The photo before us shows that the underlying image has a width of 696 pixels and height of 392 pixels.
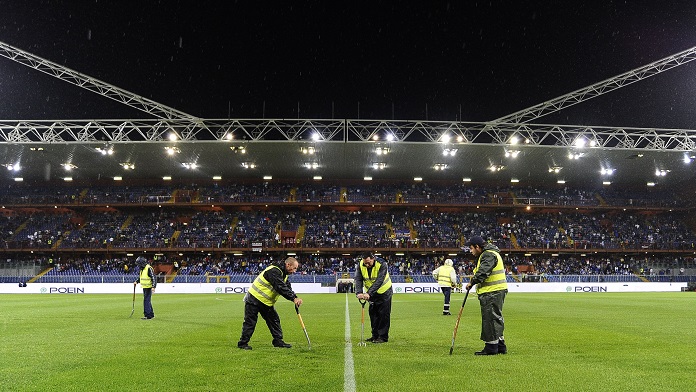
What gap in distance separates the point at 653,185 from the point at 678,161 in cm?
1183

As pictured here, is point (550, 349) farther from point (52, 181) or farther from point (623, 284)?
point (52, 181)

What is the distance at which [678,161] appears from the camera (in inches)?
1976

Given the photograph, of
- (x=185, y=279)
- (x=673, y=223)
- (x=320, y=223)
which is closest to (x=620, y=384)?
(x=185, y=279)

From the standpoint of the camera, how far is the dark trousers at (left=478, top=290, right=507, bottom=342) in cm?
884

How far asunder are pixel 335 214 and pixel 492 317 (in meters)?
49.9

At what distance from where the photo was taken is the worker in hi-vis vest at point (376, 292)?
1079 cm

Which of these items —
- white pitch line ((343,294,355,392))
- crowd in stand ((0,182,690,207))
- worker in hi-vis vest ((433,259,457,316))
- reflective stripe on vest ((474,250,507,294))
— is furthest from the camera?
crowd in stand ((0,182,690,207))

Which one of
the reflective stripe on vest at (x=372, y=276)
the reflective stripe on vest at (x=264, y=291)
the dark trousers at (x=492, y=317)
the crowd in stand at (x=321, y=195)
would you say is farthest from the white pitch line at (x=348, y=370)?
the crowd in stand at (x=321, y=195)

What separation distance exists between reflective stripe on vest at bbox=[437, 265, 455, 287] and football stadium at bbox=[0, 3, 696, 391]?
0.43 feet

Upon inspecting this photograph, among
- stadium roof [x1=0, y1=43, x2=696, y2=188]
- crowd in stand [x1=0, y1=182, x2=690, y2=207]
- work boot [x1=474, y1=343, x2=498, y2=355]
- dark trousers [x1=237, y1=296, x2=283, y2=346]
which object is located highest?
stadium roof [x1=0, y1=43, x2=696, y2=188]

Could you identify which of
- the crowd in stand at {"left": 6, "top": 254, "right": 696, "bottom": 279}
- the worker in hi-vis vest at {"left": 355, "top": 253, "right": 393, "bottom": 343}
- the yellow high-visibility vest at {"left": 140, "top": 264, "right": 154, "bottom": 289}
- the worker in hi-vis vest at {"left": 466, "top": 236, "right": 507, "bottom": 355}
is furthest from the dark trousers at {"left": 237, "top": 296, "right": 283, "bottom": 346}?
the crowd in stand at {"left": 6, "top": 254, "right": 696, "bottom": 279}

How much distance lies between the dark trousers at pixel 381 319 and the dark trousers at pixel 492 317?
229cm

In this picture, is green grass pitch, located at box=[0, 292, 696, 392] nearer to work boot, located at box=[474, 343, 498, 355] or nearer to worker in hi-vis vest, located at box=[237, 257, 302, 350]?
work boot, located at box=[474, 343, 498, 355]

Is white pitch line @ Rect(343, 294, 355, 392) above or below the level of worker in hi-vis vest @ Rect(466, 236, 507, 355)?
below
